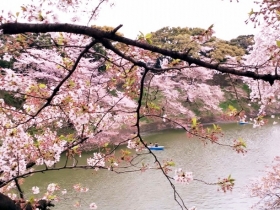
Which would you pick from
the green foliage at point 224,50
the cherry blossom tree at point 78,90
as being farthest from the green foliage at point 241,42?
the cherry blossom tree at point 78,90

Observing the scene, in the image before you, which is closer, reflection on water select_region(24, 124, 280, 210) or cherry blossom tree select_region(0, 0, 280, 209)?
cherry blossom tree select_region(0, 0, 280, 209)

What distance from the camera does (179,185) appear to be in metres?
9.09

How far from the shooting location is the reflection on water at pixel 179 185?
7938 millimetres

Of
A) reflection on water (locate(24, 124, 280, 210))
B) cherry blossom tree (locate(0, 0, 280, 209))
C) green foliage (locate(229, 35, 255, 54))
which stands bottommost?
reflection on water (locate(24, 124, 280, 210))

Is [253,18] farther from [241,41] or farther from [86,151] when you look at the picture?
[241,41]

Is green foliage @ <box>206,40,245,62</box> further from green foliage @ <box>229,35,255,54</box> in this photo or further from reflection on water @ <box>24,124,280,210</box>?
reflection on water @ <box>24,124,280,210</box>

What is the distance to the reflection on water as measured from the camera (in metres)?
7.94

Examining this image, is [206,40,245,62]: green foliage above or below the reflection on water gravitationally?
above

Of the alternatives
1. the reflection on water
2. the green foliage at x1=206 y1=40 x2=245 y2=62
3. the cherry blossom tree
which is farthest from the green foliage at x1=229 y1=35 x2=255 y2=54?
the cherry blossom tree

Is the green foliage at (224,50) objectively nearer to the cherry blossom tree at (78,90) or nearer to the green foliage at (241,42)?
the green foliage at (241,42)

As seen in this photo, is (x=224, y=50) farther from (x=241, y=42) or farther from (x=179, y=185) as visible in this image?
(x=179, y=185)

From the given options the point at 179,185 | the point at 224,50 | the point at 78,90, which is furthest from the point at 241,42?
the point at 78,90

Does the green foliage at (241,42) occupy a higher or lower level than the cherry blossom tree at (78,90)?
higher

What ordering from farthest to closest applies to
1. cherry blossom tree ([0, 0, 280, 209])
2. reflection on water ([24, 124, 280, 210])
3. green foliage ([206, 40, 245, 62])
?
green foliage ([206, 40, 245, 62]) → reflection on water ([24, 124, 280, 210]) → cherry blossom tree ([0, 0, 280, 209])
